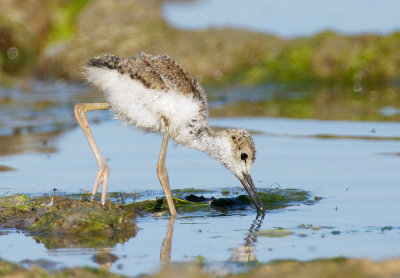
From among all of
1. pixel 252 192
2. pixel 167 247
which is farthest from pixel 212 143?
pixel 167 247

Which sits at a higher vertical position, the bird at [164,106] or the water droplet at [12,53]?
the water droplet at [12,53]

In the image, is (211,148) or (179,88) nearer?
(179,88)

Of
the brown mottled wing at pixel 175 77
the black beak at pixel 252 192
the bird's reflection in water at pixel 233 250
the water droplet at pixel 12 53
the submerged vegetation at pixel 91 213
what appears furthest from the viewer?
the water droplet at pixel 12 53

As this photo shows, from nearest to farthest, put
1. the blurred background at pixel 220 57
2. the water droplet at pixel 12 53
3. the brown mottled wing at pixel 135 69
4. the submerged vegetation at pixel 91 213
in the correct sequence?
the submerged vegetation at pixel 91 213
the brown mottled wing at pixel 135 69
the blurred background at pixel 220 57
the water droplet at pixel 12 53

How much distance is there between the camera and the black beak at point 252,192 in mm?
6969

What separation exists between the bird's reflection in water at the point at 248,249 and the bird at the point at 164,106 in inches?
29.8

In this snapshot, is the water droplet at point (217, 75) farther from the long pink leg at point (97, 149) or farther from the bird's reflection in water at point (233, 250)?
the bird's reflection in water at point (233, 250)

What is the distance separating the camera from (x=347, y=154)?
30.3 ft

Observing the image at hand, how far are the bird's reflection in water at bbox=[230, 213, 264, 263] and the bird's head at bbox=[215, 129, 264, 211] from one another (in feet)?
2.87

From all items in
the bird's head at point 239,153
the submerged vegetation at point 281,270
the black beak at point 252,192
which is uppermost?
the bird's head at point 239,153

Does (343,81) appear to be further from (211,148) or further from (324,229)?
(324,229)

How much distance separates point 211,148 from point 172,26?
11574mm

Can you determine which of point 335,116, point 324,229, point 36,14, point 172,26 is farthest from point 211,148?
point 36,14

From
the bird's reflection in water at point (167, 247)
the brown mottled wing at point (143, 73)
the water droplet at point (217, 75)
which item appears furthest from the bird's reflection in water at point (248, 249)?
the water droplet at point (217, 75)
